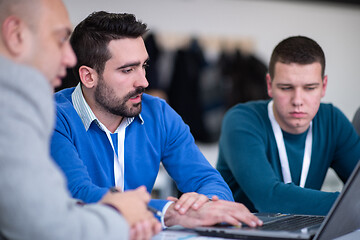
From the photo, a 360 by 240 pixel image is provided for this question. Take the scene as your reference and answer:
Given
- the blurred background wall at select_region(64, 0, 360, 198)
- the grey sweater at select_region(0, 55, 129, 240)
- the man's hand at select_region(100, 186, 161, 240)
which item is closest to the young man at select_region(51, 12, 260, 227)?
the man's hand at select_region(100, 186, 161, 240)

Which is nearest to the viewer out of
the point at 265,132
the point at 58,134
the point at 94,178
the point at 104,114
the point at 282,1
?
the point at 58,134

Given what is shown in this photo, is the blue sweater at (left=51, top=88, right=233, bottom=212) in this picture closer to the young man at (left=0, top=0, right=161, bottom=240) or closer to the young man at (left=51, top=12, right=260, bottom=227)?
the young man at (left=51, top=12, right=260, bottom=227)

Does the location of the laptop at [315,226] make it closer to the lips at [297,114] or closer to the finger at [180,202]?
the finger at [180,202]

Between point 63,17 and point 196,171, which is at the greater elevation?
point 63,17

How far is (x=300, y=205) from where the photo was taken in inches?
69.2

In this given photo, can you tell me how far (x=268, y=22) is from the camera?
5324 mm

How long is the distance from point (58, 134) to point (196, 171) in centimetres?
52

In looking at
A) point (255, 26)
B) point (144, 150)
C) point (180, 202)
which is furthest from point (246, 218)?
point (255, 26)

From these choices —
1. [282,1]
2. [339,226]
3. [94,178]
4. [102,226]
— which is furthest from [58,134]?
[282,1]

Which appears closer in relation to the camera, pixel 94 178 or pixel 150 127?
pixel 94 178

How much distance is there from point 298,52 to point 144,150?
0.85 metres

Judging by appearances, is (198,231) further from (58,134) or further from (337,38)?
(337,38)

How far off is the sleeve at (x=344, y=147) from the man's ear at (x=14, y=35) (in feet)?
5.51

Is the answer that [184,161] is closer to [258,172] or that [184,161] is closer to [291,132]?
[258,172]
